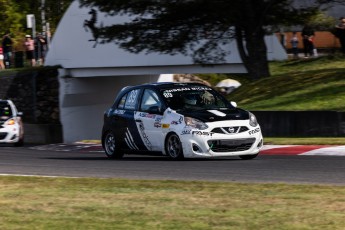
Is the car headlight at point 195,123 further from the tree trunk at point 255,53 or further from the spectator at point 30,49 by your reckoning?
the spectator at point 30,49

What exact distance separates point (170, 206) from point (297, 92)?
16.6 meters

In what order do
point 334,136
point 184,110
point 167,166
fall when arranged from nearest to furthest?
point 167,166
point 184,110
point 334,136

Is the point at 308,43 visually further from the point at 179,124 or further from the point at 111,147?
the point at 179,124

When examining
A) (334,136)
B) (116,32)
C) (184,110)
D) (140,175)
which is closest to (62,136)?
(116,32)

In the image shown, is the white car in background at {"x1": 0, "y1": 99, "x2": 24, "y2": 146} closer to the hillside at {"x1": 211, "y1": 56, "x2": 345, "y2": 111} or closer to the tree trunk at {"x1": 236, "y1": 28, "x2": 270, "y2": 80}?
the hillside at {"x1": 211, "y1": 56, "x2": 345, "y2": 111}

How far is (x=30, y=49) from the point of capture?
41906 mm

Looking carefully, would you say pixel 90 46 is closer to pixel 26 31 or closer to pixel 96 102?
pixel 96 102

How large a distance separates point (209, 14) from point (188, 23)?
1.12 metres

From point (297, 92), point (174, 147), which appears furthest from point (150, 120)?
point (297, 92)

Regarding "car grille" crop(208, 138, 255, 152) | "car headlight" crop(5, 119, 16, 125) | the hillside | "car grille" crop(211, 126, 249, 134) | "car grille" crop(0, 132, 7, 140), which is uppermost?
"car grille" crop(211, 126, 249, 134)

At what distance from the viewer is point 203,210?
880 cm

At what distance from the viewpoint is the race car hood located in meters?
15.3

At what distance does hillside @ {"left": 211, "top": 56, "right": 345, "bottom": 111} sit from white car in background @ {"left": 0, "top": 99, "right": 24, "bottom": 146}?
617 centimetres

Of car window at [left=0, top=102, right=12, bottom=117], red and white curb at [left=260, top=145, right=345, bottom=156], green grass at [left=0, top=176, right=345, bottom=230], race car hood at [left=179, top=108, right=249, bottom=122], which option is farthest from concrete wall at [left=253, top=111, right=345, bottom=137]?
green grass at [left=0, top=176, right=345, bottom=230]
